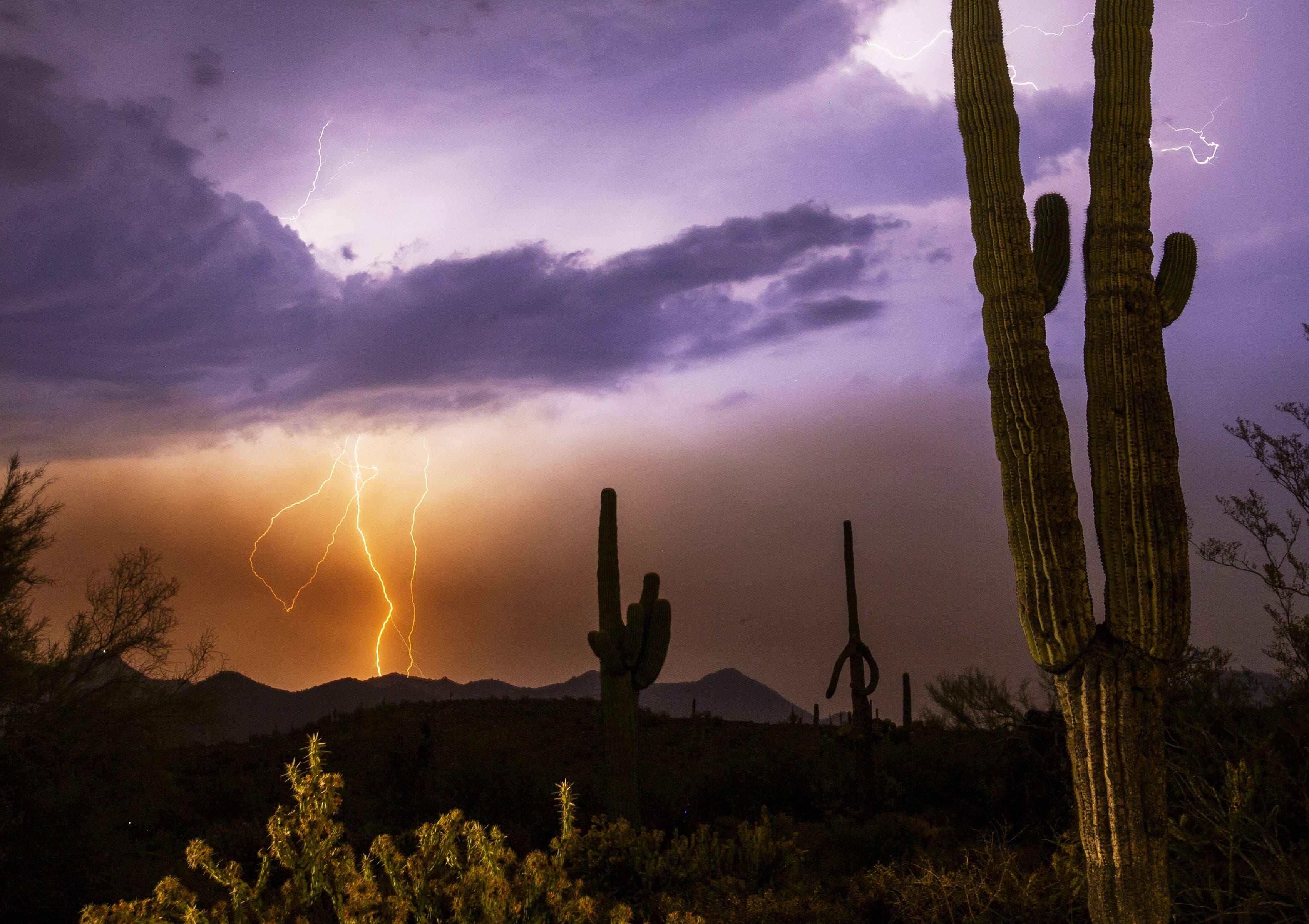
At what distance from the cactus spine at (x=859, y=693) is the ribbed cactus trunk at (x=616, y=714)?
215 inches

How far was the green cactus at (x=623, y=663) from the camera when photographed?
12.6m

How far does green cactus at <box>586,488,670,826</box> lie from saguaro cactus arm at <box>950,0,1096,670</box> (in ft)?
24.0

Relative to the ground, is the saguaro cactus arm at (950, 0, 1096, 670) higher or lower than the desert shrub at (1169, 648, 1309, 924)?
higher

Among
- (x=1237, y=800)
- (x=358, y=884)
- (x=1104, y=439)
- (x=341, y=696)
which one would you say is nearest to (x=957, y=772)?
(x=1237, y=800)

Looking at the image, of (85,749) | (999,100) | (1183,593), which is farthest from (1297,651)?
(85,749)

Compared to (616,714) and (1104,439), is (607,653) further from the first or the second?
(1104,439)

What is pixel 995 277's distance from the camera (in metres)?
6.88

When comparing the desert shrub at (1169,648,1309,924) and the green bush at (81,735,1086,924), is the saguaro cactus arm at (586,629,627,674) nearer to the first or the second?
the green bush at (81,735,1086,924)

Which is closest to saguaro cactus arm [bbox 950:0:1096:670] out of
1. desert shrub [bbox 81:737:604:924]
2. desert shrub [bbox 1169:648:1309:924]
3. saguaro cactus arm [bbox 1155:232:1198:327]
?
saguaro cactus arm [bbox 1155:232:1198:327]

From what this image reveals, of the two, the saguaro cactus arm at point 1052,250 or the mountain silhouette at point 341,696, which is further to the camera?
the mountain silhouette at point 341,696

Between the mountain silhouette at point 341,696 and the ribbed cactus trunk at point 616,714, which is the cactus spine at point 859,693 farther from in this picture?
the mountain silhouette at point 341,696

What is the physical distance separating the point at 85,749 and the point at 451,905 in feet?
41.7

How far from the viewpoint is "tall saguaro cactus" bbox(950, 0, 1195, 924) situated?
614cm

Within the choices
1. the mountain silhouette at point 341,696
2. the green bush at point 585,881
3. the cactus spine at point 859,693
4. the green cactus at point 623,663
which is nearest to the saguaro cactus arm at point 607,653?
the green cactus at point 623,663
